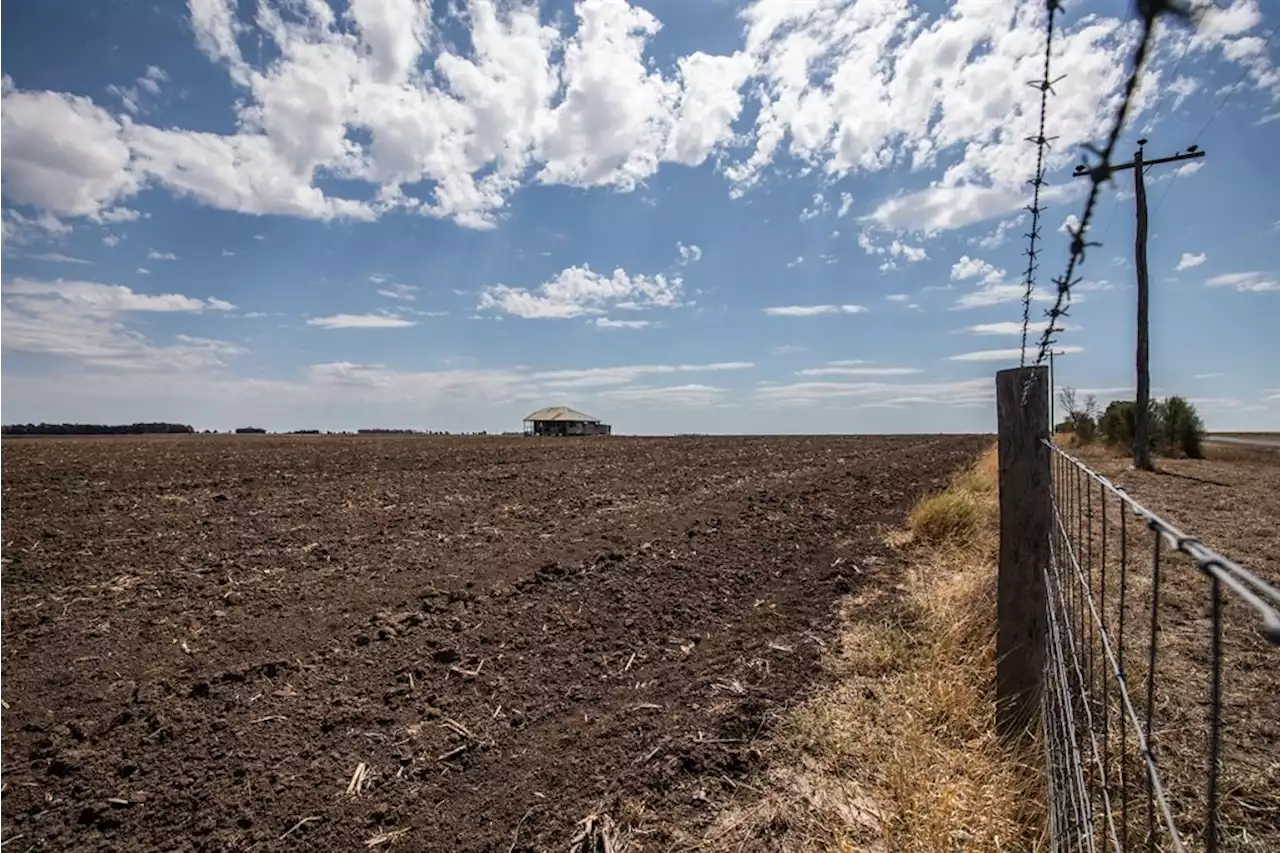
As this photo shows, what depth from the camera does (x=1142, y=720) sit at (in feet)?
11.1

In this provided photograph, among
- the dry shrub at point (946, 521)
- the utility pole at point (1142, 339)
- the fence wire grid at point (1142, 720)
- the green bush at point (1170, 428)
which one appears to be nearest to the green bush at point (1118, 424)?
the green bush at point (1170, 428)

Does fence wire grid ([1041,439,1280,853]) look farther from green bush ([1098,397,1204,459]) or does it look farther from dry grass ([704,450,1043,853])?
green bush ([1098,397,1204,459])

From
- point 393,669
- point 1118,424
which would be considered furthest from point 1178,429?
point 393,669

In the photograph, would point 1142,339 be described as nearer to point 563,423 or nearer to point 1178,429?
point 1178,429

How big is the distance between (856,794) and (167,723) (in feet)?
10.9

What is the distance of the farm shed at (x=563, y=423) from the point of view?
83.0 m

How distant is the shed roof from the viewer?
8481 cm

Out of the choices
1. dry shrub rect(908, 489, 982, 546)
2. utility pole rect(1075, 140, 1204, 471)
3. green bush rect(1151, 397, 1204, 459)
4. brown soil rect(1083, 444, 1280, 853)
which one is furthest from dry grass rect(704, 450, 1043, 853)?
green bush rect(1151, 397, 1204, 459)

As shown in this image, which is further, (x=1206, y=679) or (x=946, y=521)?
(x=946, y=521)

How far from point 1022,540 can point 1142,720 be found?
1.07 metres

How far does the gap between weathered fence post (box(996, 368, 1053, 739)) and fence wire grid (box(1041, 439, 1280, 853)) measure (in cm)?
8

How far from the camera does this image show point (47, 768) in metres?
3.24

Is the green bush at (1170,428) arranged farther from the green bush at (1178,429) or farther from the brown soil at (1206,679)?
the brown soil at (1206,679)

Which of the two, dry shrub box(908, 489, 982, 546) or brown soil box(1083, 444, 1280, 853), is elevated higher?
dry shrub box(908, 489, 982, 546)
